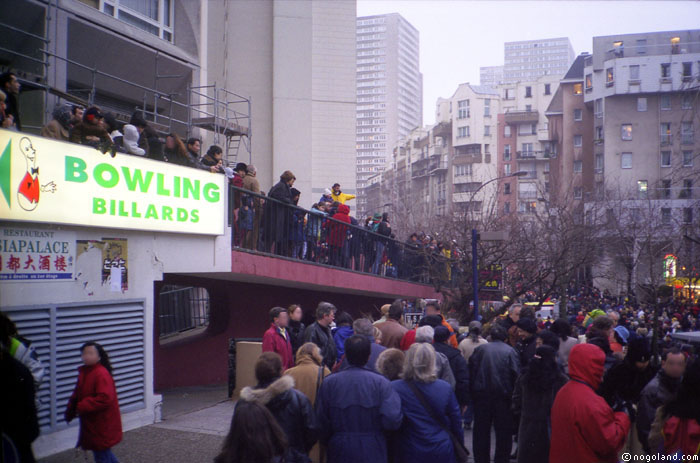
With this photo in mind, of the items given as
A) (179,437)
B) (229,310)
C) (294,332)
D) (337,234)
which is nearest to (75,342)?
(179,437)

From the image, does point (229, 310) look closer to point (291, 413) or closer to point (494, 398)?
point (494, 398)

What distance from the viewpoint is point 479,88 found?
101 metres

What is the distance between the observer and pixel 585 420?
5.01 meters

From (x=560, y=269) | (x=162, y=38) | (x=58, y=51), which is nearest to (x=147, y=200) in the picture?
(x=58, y=51)

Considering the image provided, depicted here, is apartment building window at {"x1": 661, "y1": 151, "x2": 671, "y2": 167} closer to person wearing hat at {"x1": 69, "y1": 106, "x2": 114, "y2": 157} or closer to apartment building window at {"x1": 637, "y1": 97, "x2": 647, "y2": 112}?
apartment building window at {"x1": 637, "y1": 97, "x2": 647, "y2": 112}

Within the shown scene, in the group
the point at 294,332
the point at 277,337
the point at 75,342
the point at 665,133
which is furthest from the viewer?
the point at 665,133

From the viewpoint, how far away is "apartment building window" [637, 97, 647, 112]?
217 ft

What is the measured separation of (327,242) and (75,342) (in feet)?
25.0

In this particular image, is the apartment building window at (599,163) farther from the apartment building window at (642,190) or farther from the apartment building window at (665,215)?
the apartment building window at (665,215)

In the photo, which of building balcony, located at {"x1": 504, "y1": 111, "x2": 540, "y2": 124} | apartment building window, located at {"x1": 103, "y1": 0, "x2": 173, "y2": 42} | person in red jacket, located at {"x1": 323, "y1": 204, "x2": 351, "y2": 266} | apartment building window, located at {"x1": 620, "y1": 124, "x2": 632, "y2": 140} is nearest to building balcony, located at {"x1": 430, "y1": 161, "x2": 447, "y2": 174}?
building balcony, located at {"x1": 504, "y1": 111, "x2": 540, "y2": 124}

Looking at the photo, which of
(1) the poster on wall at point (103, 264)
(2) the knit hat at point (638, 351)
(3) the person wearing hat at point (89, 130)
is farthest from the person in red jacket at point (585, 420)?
(3) the person wearing hat at point (89, 130)

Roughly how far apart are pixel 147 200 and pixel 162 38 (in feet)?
28.8

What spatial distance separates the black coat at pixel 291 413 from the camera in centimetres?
520

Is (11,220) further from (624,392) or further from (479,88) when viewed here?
(479,88)
